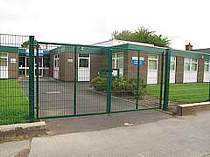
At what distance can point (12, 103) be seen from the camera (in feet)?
30.8

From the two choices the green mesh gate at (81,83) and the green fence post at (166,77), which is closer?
the green mesh gate at (81,83)

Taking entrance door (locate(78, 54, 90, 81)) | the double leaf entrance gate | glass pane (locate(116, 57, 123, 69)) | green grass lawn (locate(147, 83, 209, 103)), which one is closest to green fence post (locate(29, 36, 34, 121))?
the double leaf entrance gate

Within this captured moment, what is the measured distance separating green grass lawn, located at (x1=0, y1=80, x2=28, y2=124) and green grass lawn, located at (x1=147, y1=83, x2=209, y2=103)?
207 inches

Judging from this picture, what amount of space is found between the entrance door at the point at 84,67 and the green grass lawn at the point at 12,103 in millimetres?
1778

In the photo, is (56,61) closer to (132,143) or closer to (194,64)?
(132,143)

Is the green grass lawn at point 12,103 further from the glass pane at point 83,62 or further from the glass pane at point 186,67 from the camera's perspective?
the glass pane at point 186,67

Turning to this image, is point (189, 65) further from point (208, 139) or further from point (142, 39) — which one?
point (208, 139)

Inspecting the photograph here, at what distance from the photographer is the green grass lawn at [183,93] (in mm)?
11373

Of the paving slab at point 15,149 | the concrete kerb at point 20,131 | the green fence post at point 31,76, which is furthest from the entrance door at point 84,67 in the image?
the paving slab at point 15,149

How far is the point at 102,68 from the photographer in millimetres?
8617

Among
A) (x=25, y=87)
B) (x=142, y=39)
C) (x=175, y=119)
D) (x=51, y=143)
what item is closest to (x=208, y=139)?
(x=175, y=119)

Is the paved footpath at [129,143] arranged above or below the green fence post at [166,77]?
below

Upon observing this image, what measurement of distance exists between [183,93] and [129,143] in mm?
8538

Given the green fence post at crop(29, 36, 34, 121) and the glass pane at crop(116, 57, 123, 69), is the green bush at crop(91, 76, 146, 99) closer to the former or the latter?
the glass pane at crop(116, 57, 123, 69)
